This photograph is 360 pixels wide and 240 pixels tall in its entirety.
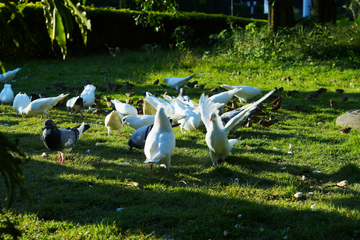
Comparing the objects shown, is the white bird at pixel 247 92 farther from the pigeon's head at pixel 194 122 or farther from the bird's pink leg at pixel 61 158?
the bird's pink leg at pixel 61 158

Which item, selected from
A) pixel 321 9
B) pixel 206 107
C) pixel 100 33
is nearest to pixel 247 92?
pixel 206 107

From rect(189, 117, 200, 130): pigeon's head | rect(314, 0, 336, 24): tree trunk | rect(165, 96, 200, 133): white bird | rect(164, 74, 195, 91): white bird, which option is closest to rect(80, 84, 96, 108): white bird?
rect(165, 96, 200, 133): white bird

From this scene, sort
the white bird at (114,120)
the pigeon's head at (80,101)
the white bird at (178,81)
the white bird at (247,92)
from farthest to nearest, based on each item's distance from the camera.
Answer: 1. the white bird at (178,81)
2. the white bird at (247,92)
3. the pigeon's head at (80,101)
4. the white bird at (114,120)

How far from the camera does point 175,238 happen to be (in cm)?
241

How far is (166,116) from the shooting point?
152 inches

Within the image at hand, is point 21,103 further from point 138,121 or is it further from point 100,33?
point 100,33

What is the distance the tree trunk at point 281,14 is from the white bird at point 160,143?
10.3 m

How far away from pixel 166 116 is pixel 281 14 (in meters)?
10.6

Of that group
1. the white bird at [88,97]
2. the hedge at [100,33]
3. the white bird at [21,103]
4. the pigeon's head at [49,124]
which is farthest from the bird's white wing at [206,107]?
the hedge at [100,33]

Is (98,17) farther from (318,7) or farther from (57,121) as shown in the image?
(318,7)

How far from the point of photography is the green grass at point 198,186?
255 cm

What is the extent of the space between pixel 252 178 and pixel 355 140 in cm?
227

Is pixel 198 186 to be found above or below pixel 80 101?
below

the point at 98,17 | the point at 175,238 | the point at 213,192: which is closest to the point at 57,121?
the point at 213,192
